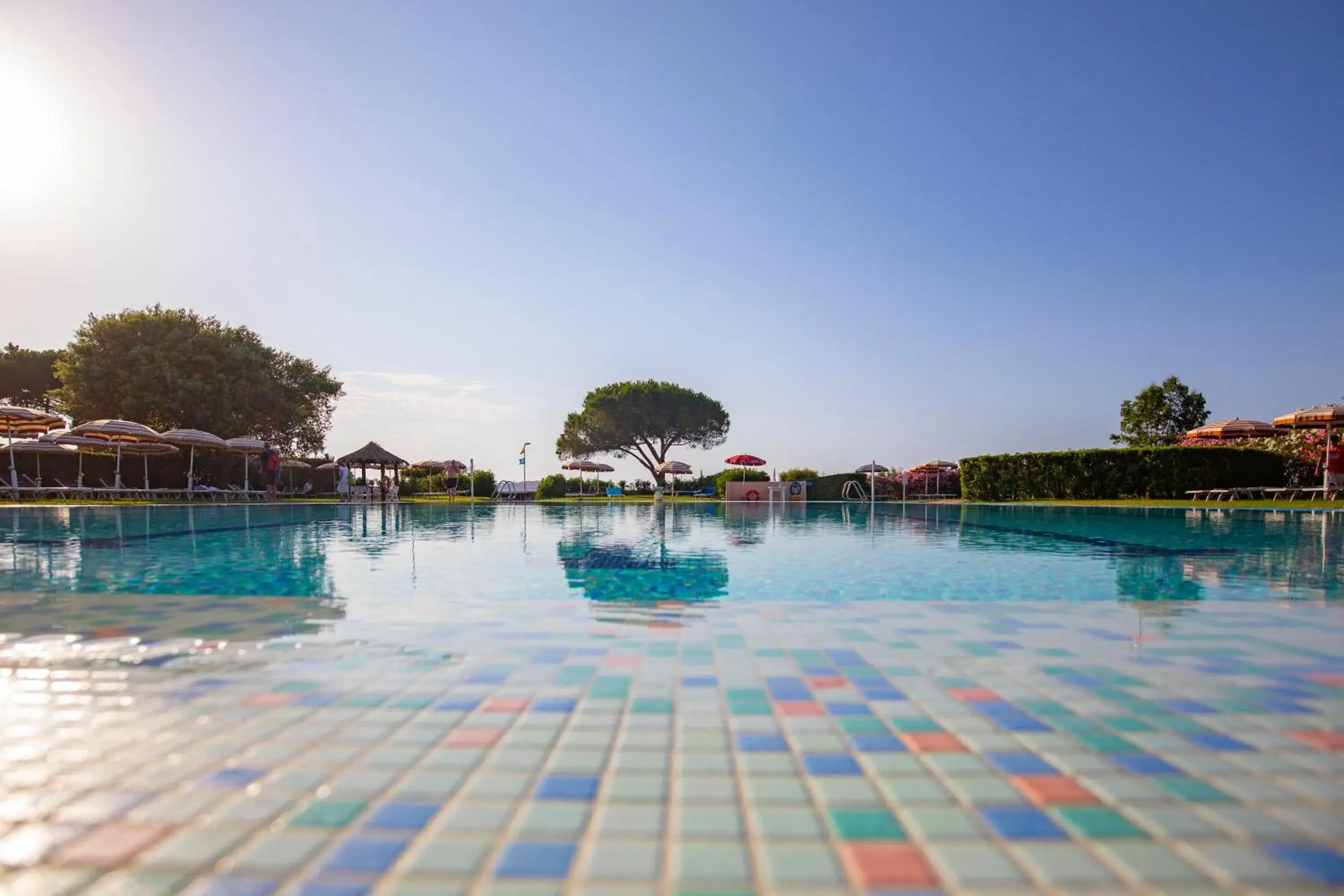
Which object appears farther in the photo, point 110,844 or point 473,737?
point 473,737

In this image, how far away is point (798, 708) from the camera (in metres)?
2.53

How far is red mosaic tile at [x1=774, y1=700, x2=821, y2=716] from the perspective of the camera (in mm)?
2457

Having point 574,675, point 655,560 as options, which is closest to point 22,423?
point 655,560

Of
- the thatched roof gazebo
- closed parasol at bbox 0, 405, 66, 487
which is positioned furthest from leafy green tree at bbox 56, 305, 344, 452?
the thatched roof gazebo

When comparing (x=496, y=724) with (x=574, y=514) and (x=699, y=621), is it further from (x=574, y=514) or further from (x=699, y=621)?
(x=574, y=514)

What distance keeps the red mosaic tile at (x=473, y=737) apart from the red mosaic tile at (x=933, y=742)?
1.39 meters

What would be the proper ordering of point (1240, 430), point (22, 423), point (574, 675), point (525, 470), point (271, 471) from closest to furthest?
1. point (574, 675)
2. point (1240, 430)
3. point (22, 423)
4. point (271, 471)
5. point (525, 470)

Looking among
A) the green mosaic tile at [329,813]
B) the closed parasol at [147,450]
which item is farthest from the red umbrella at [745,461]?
the green mosaic tile at [329,813]

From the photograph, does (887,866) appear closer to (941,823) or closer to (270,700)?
(941,823)

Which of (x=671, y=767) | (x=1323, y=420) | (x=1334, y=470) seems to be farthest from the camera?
(x=1334, y=470)

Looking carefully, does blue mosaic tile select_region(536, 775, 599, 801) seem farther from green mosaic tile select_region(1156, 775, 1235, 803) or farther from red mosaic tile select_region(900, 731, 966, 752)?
green mosaic tile select_region(1156, 775, 1235, 803)

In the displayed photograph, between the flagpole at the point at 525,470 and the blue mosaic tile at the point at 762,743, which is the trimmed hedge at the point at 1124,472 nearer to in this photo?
the flagpole at the point at 525,470

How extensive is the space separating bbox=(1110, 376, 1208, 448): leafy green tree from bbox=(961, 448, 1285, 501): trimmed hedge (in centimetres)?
1593

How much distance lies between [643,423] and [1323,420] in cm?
3199
